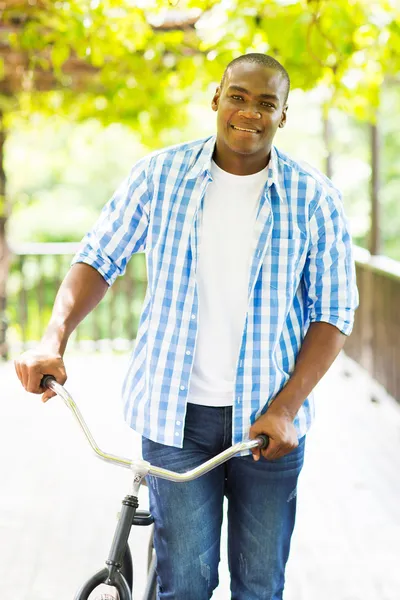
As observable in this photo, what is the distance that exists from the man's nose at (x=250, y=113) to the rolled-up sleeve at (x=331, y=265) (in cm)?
22

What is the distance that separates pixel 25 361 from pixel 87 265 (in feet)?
1.05

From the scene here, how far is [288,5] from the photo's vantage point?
3637mm

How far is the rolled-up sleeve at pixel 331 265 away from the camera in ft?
6.17

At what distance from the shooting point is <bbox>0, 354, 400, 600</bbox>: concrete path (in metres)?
3.29

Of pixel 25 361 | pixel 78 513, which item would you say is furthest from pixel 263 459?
pixel 78 513

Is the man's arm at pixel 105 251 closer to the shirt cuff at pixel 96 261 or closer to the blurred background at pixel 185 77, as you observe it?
the shirt cuff at pixel 96 261

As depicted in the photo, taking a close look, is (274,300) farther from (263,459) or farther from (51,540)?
(51,540)

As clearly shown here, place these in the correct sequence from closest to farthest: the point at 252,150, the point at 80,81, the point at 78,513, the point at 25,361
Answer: the point at 25,361 → the point at 252,150 → the point at 78,513 → the point at 80,81

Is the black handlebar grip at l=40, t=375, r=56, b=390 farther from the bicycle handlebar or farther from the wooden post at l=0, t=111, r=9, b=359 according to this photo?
the wooden post at l=0, t=111, r=9, b=359

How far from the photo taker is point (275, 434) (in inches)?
68.1

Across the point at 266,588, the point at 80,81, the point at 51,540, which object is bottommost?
the point at 51,540

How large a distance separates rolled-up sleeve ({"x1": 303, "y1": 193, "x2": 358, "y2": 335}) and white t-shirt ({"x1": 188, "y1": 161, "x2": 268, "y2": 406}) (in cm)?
14

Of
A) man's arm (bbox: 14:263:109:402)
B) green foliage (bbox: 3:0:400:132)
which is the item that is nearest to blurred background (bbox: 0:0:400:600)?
green foliage (bbox: 3:0:400:132)

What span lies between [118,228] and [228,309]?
A: 0.98ft
